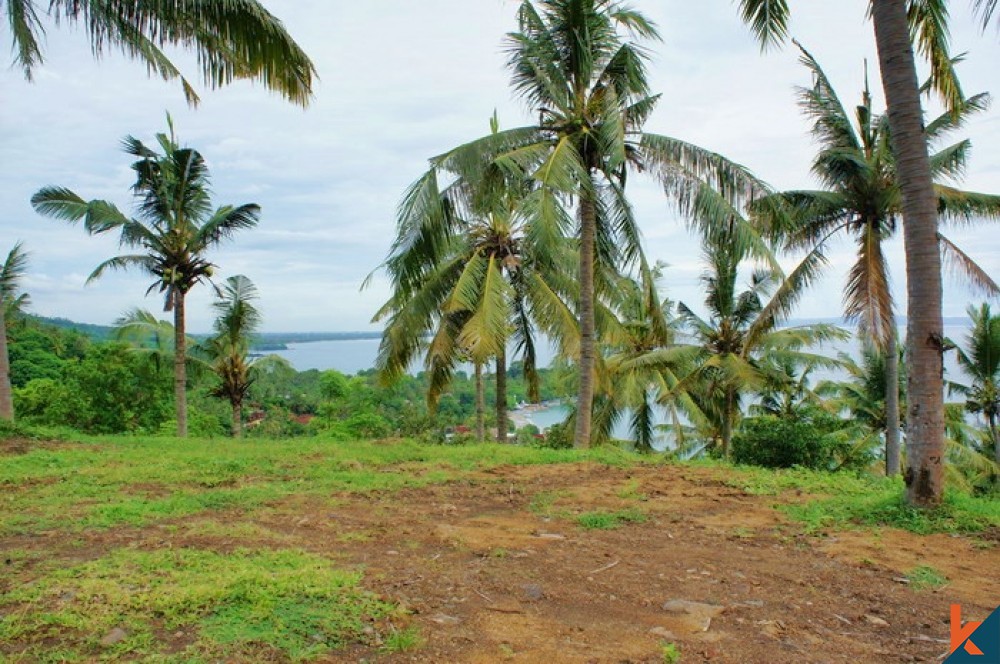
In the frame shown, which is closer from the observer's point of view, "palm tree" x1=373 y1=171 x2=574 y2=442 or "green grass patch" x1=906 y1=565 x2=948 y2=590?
"green grass patch" x1=906 y1=565 x2=948 y2=590

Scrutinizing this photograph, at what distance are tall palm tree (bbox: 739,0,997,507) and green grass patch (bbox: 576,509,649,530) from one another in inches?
104

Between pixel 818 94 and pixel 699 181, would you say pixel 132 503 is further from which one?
pixel 818 94

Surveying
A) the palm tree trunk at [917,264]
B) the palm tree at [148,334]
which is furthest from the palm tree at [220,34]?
the palm tree at [148,334]

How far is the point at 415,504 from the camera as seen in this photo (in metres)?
6.80

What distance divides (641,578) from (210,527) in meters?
3.64

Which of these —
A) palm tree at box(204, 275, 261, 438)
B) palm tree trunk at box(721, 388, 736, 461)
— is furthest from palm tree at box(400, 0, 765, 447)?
palm tree at box(204, 275, 261, 438)

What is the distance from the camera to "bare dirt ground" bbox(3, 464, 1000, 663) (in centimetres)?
361

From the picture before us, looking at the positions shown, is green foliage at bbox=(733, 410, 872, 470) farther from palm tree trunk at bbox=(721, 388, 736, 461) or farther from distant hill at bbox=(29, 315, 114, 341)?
distant hill at bbox=(29, 315, 114, 341)

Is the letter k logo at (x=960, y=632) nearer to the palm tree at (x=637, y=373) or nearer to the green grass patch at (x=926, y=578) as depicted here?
the green grass patch at (x=926, y=578)

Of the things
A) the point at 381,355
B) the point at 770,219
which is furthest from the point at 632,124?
the point at 381,355

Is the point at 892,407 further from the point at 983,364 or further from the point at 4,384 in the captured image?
the point at 4,384

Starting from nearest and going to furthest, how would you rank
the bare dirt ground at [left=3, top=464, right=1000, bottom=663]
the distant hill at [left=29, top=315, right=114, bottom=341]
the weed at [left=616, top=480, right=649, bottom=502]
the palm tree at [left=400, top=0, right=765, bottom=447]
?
the bare dirt ground at [left=3, top=464, right=1000, bottom=663], the weed at [left=616, top=480, right=649, bottom=502], the palm tree at [left=400, top=0, right=765, bottom=447], the distant hill at [left=29, top=315, right=114, bottom=341]

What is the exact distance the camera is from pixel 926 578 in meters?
4.67

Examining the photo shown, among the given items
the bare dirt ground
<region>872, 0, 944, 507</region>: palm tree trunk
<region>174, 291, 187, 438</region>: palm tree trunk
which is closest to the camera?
the bare dirt ground
